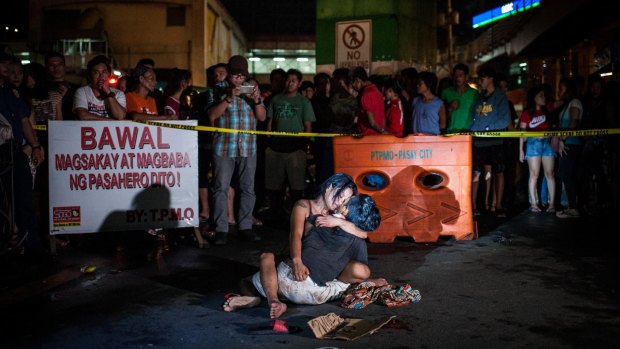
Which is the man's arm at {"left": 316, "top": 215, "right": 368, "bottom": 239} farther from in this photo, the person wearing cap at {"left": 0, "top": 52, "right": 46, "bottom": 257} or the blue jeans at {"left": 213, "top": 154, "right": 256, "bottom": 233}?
the person wearing cap at {"left": 0, "top": 52, "right": 46, "bottom": 257}

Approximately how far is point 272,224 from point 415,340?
5675 mm

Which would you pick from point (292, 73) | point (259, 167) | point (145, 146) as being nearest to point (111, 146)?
point (145, 146)

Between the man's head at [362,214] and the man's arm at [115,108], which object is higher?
the man's arm at [115,108]

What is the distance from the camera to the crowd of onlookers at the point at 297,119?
766 centimetres

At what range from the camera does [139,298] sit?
575cm

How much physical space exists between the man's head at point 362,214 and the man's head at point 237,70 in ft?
10.1

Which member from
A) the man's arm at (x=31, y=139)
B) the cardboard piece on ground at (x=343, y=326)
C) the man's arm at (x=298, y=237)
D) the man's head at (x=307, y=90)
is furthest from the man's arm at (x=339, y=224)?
the man's head at (x=307, y=90)

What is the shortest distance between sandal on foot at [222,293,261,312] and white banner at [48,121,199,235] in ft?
8.82

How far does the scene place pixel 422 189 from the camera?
27.7 ft

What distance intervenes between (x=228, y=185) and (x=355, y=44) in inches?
253

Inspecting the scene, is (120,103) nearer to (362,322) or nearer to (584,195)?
(362,322)

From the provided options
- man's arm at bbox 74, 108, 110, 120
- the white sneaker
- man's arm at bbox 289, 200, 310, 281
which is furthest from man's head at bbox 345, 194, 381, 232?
the white sneaker

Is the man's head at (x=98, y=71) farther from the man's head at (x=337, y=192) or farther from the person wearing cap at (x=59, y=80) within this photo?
the man's head at (x=337, y=192)

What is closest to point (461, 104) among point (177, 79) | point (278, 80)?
point (278, 80)
